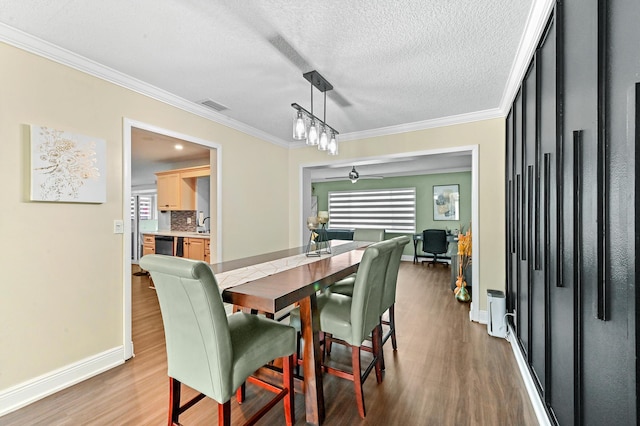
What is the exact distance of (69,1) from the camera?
162 cm

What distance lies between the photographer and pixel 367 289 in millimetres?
1797

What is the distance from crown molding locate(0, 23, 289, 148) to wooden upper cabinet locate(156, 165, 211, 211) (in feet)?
6.65

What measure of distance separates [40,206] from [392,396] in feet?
9.09

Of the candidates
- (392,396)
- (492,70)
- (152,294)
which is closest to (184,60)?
(492,70)

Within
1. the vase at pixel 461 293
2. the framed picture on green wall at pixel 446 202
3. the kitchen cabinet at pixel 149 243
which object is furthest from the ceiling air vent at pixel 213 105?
the framed picture on green wall at pixel 446 202

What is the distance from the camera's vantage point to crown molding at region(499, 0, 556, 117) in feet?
5.26

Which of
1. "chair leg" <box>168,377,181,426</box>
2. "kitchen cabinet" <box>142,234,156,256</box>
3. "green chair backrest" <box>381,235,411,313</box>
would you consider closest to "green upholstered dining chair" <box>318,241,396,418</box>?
"green chair backrest" <box>381,235,411,313</box>

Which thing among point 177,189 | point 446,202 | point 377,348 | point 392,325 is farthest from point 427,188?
point 377,348

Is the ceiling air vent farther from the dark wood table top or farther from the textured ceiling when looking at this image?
the dark wood table top

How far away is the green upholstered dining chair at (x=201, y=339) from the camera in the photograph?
126 cm

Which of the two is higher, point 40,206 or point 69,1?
point 69,1

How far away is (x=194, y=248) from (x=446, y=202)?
588 centimetres

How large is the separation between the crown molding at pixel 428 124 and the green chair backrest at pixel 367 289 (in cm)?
232

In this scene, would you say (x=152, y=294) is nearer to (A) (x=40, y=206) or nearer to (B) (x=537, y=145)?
(A) (x=40, y=206)
